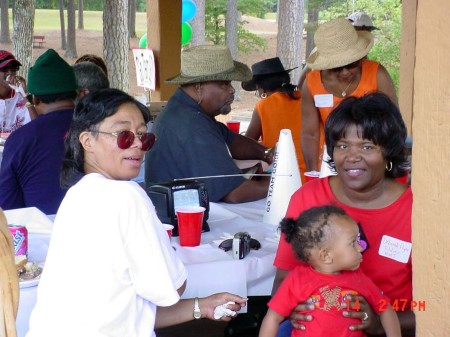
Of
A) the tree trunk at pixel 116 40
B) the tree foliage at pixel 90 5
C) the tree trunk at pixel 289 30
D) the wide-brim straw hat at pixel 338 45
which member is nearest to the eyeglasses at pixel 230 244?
the wide-brim straw hat at pixel 338 45

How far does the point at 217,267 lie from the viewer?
2529 mm

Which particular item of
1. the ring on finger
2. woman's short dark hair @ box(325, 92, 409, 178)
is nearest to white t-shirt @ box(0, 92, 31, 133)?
woman's short dark hair @ box(325, 92, 409, 178)

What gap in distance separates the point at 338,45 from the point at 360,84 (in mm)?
274

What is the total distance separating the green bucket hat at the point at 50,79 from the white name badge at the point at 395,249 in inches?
82.9

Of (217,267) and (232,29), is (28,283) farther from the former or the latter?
(232,29)

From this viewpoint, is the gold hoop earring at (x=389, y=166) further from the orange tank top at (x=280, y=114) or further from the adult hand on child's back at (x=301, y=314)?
the orange tank top at (x=280, y=114)

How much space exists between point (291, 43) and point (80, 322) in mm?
15931

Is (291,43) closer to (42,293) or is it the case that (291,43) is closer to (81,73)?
(81,73)

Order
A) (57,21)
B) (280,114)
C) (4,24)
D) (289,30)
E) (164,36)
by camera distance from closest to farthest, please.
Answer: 1. (280,114)
2. (164,36)
3. (289,30)
4. (4,24)
5. (57,21)

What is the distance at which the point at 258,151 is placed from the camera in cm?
467

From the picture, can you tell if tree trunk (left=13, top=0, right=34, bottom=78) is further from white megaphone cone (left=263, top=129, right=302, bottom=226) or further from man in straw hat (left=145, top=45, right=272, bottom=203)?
white megaphone cone (left=263, top=129, right=302, bottom=226)

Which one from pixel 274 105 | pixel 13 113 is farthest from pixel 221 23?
pixel 274 105

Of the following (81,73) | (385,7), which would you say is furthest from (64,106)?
(385,7)

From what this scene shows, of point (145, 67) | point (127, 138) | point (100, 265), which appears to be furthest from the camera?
point (145, 67)
